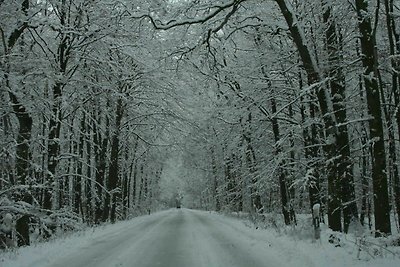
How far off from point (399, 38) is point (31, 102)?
11085 mm

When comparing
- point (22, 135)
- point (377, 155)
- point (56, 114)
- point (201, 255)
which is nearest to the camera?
point (377, 155)

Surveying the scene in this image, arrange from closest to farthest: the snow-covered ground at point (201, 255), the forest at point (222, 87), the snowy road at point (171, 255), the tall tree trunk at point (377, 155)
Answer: the snow-covered ground at point (201, 255) < the snowy road at point (171, 255) < the tall tree trunk at point (377, 155) < the forest at point (222, 87)

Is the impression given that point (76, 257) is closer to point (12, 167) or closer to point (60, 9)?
point (12, 167)

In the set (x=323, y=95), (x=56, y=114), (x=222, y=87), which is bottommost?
(x=323, y=95)

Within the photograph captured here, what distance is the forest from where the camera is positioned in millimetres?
10547

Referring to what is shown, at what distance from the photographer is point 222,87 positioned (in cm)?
2103

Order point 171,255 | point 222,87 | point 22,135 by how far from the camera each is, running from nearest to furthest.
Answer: point 171,255, point 22,135, point 222,87

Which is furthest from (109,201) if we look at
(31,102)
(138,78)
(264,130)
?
(31,102)

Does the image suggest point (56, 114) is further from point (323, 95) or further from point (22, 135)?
point (323, 95)

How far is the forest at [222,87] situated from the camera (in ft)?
34.6

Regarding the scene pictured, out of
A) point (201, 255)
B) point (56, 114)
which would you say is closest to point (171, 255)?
point (201, 255)

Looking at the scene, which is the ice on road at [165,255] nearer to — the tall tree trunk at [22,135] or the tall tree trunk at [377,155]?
the tall tree trunk at [22,135]

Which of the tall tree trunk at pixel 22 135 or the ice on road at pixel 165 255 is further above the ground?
the tall tree trunk at pixel 22 135

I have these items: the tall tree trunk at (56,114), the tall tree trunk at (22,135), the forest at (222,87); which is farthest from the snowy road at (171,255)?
the tall tree trunk at (56,114)
